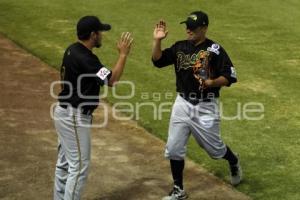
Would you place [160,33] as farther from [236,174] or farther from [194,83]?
[236,174]

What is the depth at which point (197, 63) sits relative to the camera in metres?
6.29

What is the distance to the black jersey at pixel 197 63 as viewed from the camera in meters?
6.30

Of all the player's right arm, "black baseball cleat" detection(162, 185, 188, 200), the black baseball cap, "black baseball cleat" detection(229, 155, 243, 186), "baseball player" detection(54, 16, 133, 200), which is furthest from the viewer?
"black baseball cleat" detection(229, 155, 243, 186)

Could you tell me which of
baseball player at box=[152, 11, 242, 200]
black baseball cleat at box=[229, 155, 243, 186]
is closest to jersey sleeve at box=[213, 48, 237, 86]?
baseball player at box=[152, 11, 242, 200]

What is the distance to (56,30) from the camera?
14.4m

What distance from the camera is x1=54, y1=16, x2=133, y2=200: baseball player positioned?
18.7ft

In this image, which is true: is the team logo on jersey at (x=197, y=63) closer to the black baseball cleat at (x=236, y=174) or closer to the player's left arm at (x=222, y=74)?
the player's left arm at (x=222, y=74)

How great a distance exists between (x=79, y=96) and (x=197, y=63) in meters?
1.38

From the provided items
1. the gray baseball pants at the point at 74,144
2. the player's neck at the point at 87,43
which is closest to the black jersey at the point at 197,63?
the player's neck at the point at 87,43

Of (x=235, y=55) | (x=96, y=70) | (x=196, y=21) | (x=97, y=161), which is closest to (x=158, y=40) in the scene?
(x=196, y=21)

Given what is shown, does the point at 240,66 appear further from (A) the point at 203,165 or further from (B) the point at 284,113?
(A) the point at 203,165

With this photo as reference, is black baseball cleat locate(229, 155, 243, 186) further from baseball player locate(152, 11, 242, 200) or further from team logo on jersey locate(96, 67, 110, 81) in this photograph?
team logo on jersey locate(96, 67, 110, 81)

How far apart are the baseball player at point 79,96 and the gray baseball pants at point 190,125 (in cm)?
106

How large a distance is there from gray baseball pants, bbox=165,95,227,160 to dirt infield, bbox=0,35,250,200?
0.72 m
